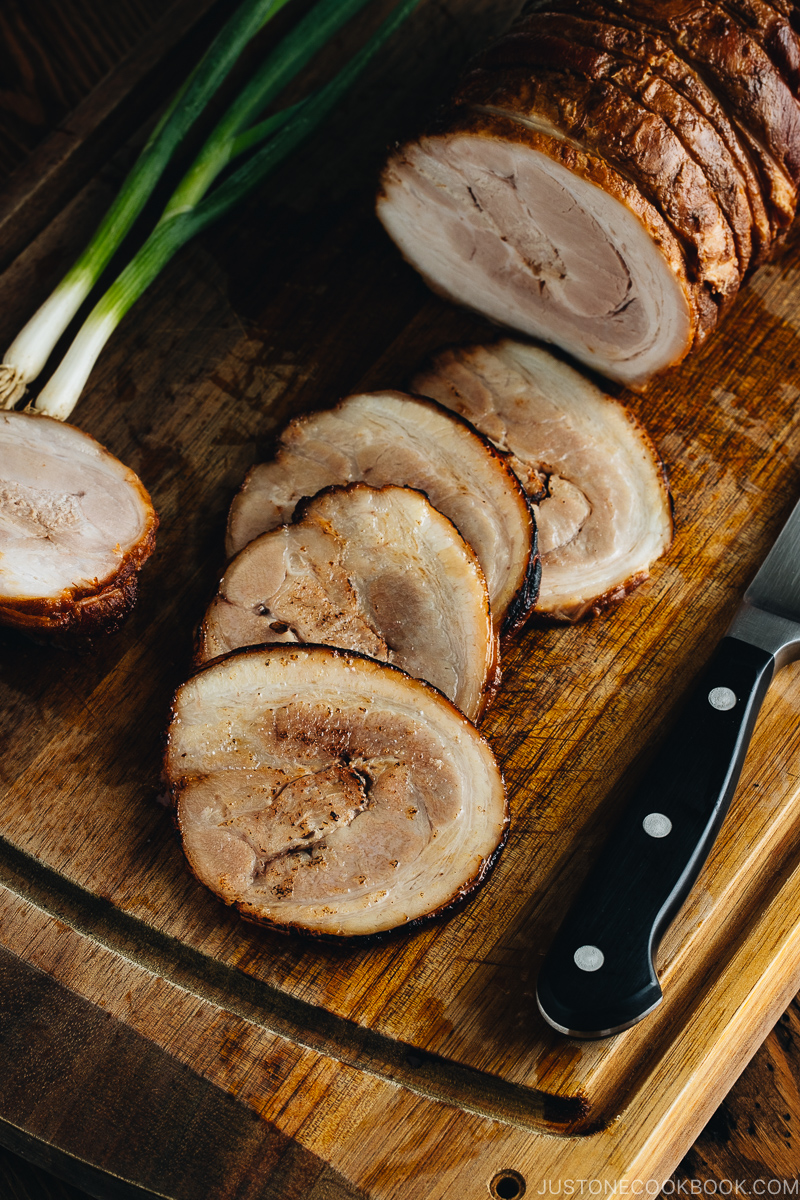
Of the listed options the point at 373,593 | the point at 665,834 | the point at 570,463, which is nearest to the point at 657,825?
the point at 665,834

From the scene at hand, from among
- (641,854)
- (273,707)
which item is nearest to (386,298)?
(273,707)

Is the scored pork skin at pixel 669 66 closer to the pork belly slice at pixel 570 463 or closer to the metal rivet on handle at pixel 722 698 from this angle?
the pork belly slice at pixel 570 463

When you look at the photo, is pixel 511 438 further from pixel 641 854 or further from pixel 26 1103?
pixel 26 1103

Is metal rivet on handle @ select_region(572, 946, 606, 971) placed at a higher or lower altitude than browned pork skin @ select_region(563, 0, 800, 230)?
lower

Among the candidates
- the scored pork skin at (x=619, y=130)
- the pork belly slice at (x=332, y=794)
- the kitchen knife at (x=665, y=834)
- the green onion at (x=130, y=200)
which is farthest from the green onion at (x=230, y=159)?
the kitchen knife at (x=665, y=834)

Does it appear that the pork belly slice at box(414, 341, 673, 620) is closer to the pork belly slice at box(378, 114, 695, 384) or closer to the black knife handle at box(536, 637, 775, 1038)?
the pork belly slice at box(378, 114, 695, 384)

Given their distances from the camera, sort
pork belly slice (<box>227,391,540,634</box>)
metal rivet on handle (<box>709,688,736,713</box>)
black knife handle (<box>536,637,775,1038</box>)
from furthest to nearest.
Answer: pork belly slice (<box>227,391,540,634</box>) < metal rivet on handle (<box>709,688,736,713</box>) < black knife handle (<box>536,637,775,1038</box>)

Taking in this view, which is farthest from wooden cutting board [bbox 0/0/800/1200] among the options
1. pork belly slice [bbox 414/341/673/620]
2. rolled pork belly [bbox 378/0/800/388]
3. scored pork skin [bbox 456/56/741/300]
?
scored pork skin [bbox 456/56/741/300]
